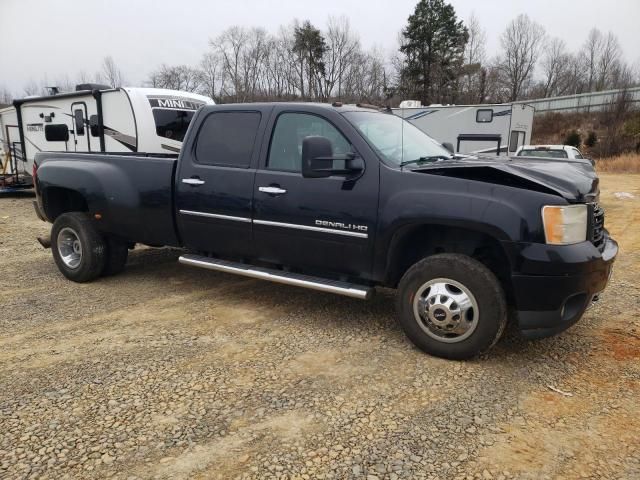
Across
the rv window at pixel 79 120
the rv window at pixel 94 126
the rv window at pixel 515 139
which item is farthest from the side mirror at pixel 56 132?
the rv window at pixel 515 139

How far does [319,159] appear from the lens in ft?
12.0

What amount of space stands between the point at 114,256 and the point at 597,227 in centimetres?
481

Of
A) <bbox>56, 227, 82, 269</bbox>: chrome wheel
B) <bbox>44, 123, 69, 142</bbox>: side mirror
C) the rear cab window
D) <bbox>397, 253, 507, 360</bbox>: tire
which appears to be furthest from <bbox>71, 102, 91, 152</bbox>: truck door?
<bbox>397, 253, 507, 360</bbox>: tire

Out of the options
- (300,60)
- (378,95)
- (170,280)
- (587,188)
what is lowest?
(170,280)

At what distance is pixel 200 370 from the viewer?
11.2 ft

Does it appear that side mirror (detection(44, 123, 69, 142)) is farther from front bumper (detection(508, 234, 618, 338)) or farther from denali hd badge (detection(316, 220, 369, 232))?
front bumper (detection(508, 234, 618, 338))

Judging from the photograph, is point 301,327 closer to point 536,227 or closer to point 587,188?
point 536,227


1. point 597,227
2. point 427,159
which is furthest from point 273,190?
A: point 597,227

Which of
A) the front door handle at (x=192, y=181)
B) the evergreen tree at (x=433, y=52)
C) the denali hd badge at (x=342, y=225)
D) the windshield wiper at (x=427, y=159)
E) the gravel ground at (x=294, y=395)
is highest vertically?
the evergreen tree at (x=433, y=52)

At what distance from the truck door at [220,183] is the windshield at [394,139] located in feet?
3.06

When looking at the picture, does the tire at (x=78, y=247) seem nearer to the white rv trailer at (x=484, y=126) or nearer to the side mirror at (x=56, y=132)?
the side mirror at (x=56, y=132)

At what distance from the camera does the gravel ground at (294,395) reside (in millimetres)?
2486

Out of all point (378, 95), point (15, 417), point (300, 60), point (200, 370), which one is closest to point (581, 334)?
point (200, 370)

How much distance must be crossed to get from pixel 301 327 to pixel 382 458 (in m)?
1.82
